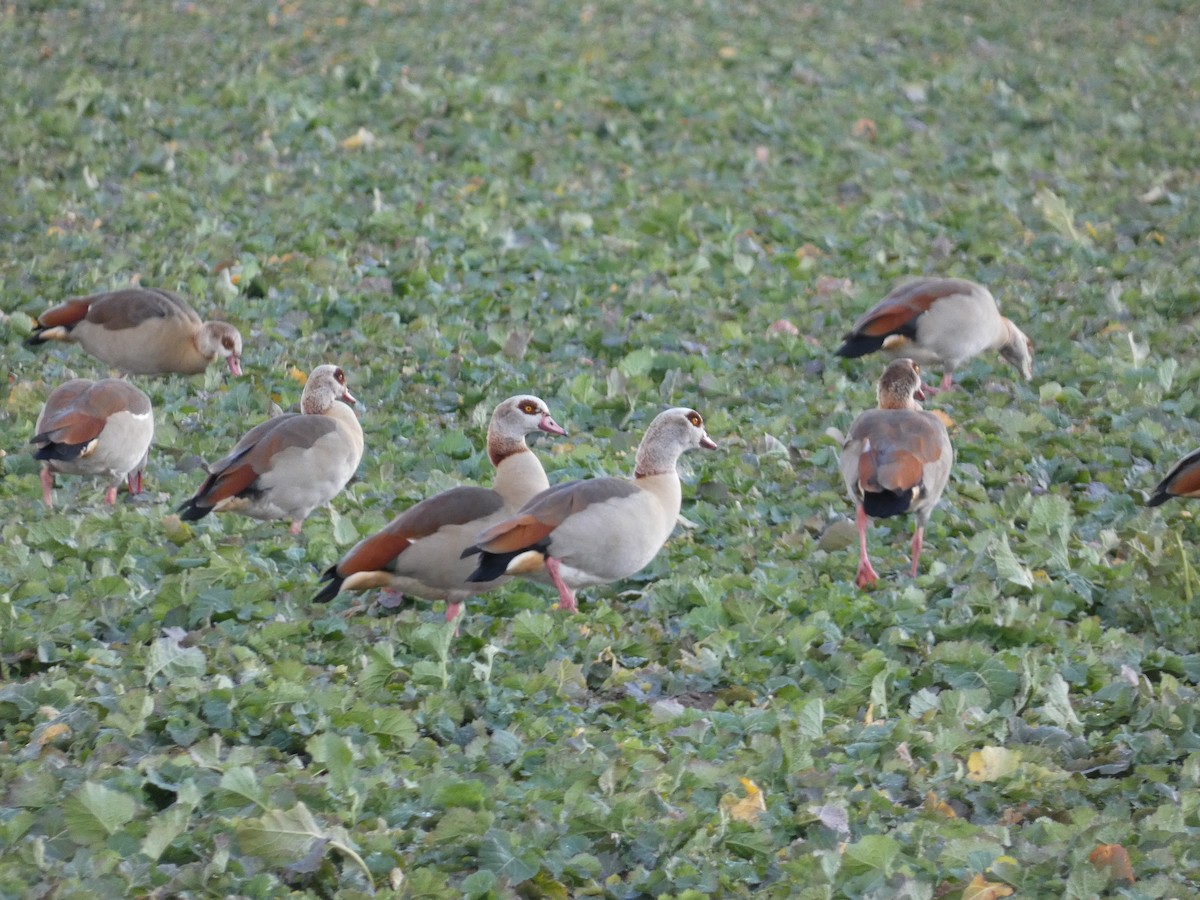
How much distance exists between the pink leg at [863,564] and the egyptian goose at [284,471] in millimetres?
2625

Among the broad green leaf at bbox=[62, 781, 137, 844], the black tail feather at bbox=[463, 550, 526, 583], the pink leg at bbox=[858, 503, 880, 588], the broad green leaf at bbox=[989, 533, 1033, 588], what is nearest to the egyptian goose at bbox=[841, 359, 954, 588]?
the pink leg at bbox=[858, 503, 880, 588]

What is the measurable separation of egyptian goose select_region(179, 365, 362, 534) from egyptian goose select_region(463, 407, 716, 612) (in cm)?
139

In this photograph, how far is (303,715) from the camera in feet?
19.2

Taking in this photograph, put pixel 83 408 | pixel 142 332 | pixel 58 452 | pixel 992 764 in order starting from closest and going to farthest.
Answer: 1. pixel 992 764
2. pixel 58 452
3. pixel 83 408
4. pixel 142 332

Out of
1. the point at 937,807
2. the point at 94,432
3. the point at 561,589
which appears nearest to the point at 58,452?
the point at 94,432

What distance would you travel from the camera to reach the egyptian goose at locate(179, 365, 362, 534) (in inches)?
310

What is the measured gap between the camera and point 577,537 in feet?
22.9

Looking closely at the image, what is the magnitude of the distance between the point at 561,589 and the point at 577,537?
1.16 feet

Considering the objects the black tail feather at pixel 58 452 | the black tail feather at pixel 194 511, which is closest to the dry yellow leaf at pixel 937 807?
the black tail feather at pixel 194 511

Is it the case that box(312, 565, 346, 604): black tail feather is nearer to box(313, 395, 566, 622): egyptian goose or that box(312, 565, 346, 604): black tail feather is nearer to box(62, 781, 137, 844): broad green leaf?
box(313, 395, 566, 622): egyptian goose

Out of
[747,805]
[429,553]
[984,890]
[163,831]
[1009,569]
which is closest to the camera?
[163,831]

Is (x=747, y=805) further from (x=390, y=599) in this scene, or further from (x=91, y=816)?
(x=390, y=599)

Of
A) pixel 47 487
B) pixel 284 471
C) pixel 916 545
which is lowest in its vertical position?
pixel 916 545

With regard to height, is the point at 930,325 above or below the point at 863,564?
below
